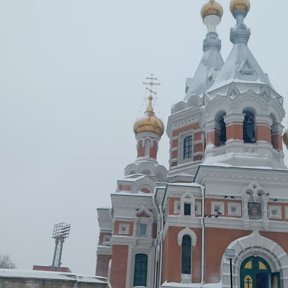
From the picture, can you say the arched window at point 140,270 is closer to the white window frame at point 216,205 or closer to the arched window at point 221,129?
the white window frame at point 216,205

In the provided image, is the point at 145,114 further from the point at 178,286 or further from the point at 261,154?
the point at 178,286

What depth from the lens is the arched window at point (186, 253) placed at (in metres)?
17.0

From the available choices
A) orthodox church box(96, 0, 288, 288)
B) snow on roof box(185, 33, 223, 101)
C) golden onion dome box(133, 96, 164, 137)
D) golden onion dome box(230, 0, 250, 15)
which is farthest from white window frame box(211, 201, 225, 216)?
golden onion dome box(230, 0, 250, 15)

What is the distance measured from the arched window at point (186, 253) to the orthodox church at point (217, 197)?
0.11 feet

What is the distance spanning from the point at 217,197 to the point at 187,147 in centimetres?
624

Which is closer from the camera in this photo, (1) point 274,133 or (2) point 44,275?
(2) point 44,275

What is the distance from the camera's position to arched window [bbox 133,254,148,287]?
21.0 meters

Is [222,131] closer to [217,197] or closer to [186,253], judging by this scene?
[217,197]

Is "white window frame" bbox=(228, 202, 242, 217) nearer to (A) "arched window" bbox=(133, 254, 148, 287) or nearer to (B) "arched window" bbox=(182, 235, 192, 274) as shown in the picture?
(B) "arched window" bbox=(182, 235, 192, 274)

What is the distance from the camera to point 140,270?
21.4 m

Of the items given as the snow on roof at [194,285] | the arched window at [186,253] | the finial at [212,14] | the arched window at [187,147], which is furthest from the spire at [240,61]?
the snow on roof at [194,285]

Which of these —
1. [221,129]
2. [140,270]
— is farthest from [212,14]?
[140,270]

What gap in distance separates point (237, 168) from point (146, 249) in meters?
6.20

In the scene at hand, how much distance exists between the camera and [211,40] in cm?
2723
